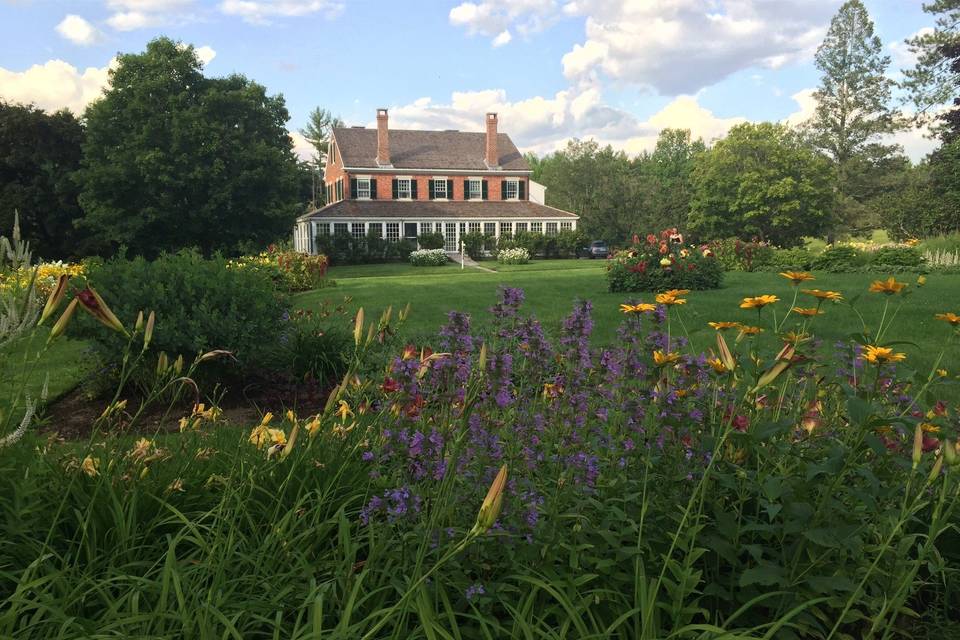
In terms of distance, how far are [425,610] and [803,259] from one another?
21403 millimetres

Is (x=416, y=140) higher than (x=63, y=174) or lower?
higher

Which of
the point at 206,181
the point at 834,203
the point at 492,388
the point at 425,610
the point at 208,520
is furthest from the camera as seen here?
the point at 834,203

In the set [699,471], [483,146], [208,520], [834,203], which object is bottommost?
[208,520]

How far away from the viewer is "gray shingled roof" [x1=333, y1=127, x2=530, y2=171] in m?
39.9

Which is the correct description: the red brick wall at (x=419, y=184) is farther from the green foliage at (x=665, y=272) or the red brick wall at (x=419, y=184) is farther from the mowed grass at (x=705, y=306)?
the green foliage at (x=665, y=272)

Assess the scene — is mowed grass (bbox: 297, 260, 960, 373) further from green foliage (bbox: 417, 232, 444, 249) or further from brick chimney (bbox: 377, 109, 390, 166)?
brick chimney (bbox: 377, 109, 390, 166)

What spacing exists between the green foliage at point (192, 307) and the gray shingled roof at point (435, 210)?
31.6m

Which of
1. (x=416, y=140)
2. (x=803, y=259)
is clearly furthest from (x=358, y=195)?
(x=803, y=259)

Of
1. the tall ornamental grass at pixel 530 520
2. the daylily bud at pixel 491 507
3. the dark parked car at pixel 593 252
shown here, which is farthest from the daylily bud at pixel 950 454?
the dark parked car at pixel 593 252

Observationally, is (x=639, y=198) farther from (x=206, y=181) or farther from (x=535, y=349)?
(x=535, y=349)

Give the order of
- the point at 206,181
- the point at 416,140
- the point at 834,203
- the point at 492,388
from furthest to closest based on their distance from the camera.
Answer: the point at 416,140, the point at 834,203, the point at 206,181, the point at 492,388

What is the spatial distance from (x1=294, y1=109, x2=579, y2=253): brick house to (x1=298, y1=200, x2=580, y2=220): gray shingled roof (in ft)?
0.18

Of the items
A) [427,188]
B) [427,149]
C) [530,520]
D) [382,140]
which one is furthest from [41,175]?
[530,520]

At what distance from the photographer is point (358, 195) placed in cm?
3938
